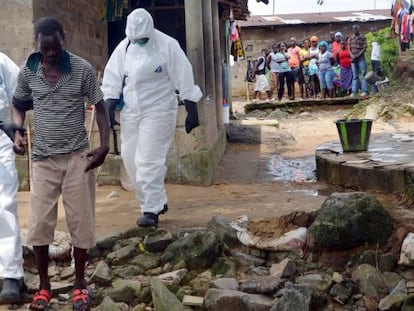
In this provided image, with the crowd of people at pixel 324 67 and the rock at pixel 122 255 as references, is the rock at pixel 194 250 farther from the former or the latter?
the crowd of people at pixel 324 67

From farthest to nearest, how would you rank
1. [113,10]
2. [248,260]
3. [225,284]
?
1. [113,10]
2. [248,260]
3. [225,284]

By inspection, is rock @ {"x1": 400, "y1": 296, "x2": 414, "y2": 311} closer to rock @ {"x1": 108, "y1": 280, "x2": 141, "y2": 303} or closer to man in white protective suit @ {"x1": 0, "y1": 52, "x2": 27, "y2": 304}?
rock @ {"x1": 108, "y1": 280, "x2": 141, "y2": 303}

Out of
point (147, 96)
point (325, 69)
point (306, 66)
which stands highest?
point (306, 66)

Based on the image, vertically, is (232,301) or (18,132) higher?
(18,132)

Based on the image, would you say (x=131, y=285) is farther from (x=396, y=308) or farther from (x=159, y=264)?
(x=396, y=308)

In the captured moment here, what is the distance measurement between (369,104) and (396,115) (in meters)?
0.83

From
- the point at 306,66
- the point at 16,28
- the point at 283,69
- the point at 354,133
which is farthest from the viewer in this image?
the point at 306,66

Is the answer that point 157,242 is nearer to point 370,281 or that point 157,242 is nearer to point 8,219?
point 8,219

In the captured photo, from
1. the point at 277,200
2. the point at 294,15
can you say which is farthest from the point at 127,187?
the point at 294,15

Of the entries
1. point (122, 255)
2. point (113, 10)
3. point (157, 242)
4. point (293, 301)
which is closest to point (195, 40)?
point (113, 10)

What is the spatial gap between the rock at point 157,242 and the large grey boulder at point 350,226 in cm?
99

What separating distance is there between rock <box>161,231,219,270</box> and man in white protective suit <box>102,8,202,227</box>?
692 millimetres

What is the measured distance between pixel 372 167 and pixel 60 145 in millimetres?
3995

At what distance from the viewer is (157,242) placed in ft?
15.3
